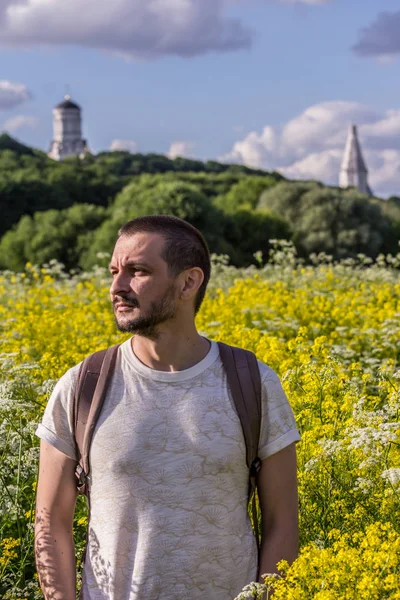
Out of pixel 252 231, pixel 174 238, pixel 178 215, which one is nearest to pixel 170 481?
pixel 174 238

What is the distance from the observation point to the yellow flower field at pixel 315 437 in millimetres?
2701

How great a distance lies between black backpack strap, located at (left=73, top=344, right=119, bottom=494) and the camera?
2.83 m

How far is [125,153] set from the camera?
130500 millimetres

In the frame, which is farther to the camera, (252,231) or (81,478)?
(252,231)

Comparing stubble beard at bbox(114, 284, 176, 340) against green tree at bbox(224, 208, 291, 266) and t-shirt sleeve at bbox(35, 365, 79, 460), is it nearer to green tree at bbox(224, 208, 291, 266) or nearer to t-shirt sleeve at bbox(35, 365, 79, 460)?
t-shirt sleeve at bbox(35, 365, 79, 460)

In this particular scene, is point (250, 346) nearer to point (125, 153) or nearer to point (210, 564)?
point (210, 564)

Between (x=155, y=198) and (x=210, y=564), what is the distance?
44228 mm

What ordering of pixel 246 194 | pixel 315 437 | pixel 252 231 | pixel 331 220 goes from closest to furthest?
pixel 315 437 < pixel 252 231 < pixel 331 220 < pixel 246 194

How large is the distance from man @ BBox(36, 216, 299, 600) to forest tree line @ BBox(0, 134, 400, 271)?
36.6 meters

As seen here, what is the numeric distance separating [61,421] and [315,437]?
1.79 meters

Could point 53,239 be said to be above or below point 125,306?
above

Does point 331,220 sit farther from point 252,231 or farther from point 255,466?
point 255,466

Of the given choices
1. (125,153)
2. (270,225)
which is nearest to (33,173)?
(270,225)

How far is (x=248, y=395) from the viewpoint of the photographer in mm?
2828
